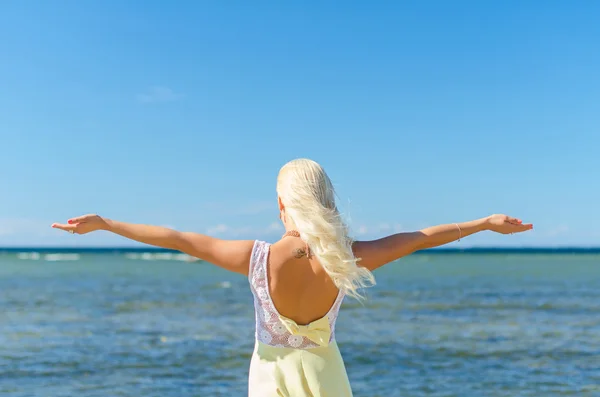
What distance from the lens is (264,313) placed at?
2.93m

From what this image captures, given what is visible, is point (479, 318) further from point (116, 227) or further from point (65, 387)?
point (116, 227)

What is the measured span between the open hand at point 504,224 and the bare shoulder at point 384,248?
485 mm

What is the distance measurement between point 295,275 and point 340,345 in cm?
884

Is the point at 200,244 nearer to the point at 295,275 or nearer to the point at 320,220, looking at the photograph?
the point at 295,275

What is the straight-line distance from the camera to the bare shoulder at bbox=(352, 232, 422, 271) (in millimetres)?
2902

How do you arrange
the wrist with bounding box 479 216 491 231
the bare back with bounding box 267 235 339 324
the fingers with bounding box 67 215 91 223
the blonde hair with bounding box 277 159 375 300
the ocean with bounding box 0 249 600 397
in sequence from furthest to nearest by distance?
1. the ocean with bounding box 0 249 600 397
2. the wrist with bounding box 479 216 491 231
3. the fingers with bounding box 67 215 91 223
4. the bare back with bounding box 267 235 339 324
5. the blonde hair with bounding box 277 159 375 300

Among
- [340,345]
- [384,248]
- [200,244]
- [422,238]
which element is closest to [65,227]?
[200,244]

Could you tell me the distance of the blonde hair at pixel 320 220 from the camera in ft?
8.95

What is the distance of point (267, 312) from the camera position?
291cm

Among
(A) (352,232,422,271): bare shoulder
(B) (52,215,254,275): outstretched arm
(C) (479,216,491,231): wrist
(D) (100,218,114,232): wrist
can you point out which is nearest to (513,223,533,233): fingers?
(C) (479,216,491,231): wrist

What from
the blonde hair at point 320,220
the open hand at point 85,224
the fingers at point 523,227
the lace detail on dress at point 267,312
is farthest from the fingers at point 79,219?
the fingers at point 523,227

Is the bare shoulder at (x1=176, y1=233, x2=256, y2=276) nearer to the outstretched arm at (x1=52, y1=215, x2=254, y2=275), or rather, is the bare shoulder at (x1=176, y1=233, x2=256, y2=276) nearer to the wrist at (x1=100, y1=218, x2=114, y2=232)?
the outstretched arm at (x1=52, y1=215, x2=254, y2=275)

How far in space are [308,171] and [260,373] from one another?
→ 948mm

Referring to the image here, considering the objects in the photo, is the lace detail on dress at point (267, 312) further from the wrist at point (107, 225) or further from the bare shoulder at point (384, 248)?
the wrist at point (107, 225)
